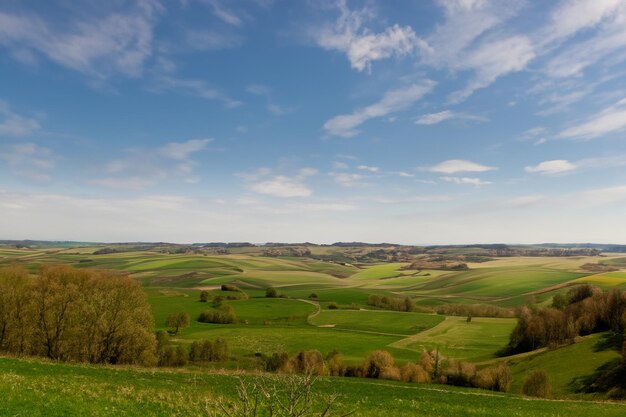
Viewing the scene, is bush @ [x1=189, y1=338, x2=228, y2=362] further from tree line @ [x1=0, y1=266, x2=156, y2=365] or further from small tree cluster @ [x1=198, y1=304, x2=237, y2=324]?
small tree cluster @ [x1=198, y1=304, x2=237, y2=324]

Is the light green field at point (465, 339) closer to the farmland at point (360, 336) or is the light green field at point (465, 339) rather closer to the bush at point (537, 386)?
the farmland at point (360, 336)

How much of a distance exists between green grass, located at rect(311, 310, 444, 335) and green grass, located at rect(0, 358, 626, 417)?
73020 millimetres

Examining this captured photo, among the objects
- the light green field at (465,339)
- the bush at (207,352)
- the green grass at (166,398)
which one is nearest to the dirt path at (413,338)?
the light green field at (465,339)

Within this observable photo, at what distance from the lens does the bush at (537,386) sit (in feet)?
162

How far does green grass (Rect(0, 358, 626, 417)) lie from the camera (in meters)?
20.0

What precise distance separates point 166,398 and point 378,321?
105m

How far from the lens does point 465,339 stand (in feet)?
323

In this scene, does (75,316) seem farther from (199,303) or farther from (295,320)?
(199,303)

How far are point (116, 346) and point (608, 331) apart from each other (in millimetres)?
90468

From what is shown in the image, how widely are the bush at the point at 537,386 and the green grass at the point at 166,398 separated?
40.8 ft

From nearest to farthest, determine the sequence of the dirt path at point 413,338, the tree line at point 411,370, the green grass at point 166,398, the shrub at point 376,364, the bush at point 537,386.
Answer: the green grass at point 166,398, the bush at point 537,386, the tree line at point 411,370, the shrub at point 376,364, the dirt path at point 413,338

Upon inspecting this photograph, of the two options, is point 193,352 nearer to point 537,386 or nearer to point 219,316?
point 219,316

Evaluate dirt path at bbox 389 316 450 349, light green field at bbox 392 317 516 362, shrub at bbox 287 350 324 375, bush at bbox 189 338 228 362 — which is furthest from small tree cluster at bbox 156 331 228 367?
light green field at bbox 392 317 516 362

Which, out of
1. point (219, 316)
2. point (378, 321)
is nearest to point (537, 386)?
point (378, 321)
